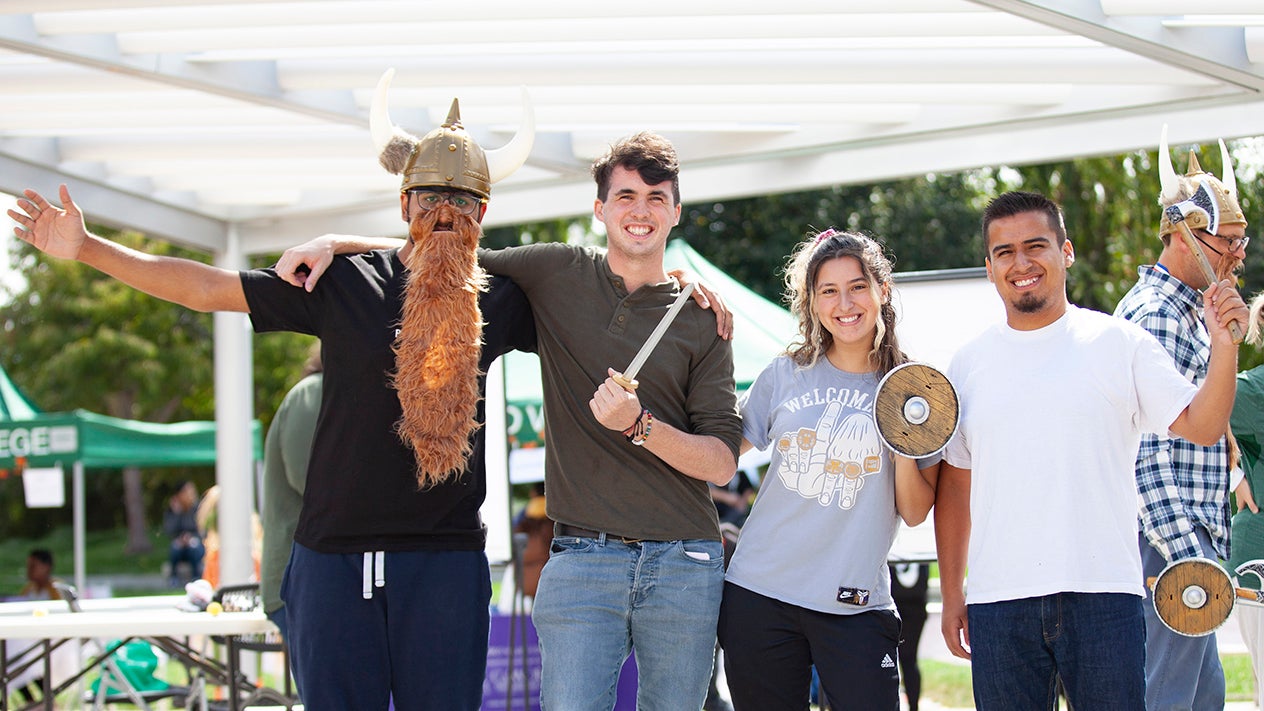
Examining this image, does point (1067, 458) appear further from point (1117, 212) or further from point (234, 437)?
point (1117, 212)

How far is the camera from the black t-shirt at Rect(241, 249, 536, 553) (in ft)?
10.3

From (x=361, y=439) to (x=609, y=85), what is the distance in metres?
2.96

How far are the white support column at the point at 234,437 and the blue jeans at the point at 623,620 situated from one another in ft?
16.0

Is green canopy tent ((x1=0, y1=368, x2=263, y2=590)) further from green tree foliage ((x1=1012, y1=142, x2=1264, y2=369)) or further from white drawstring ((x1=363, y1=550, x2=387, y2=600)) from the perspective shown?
white drawstring ((x1=363, y1=550, x2=387, y2=600))

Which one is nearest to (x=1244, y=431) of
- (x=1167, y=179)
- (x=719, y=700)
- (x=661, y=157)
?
(x=1167, y=179)

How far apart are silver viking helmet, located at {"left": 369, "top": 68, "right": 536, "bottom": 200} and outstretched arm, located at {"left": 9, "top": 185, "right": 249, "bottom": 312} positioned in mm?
535

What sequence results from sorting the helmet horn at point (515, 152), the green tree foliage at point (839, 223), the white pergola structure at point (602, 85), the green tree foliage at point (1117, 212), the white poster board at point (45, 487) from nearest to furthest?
the helmet horn at point (515, 152)
the white pergola structure at point (602, 85)
the white poster board at point (45, 487)
the green tree foliage at point (1117, 212)
the green tree foliage at point (839, 223)

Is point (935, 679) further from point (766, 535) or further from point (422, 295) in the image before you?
point (422, 295)

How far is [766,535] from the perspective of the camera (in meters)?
3.35

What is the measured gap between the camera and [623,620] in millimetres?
3230

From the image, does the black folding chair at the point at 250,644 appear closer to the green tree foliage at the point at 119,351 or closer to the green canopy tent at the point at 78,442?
the green canopy tent at the point at 78,442

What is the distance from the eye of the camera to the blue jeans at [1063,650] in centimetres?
295

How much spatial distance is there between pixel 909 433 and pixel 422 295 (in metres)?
1.25

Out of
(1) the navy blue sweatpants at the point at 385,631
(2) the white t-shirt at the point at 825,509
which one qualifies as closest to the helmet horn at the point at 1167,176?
(2) the white t-shirt at the point at 825,509
